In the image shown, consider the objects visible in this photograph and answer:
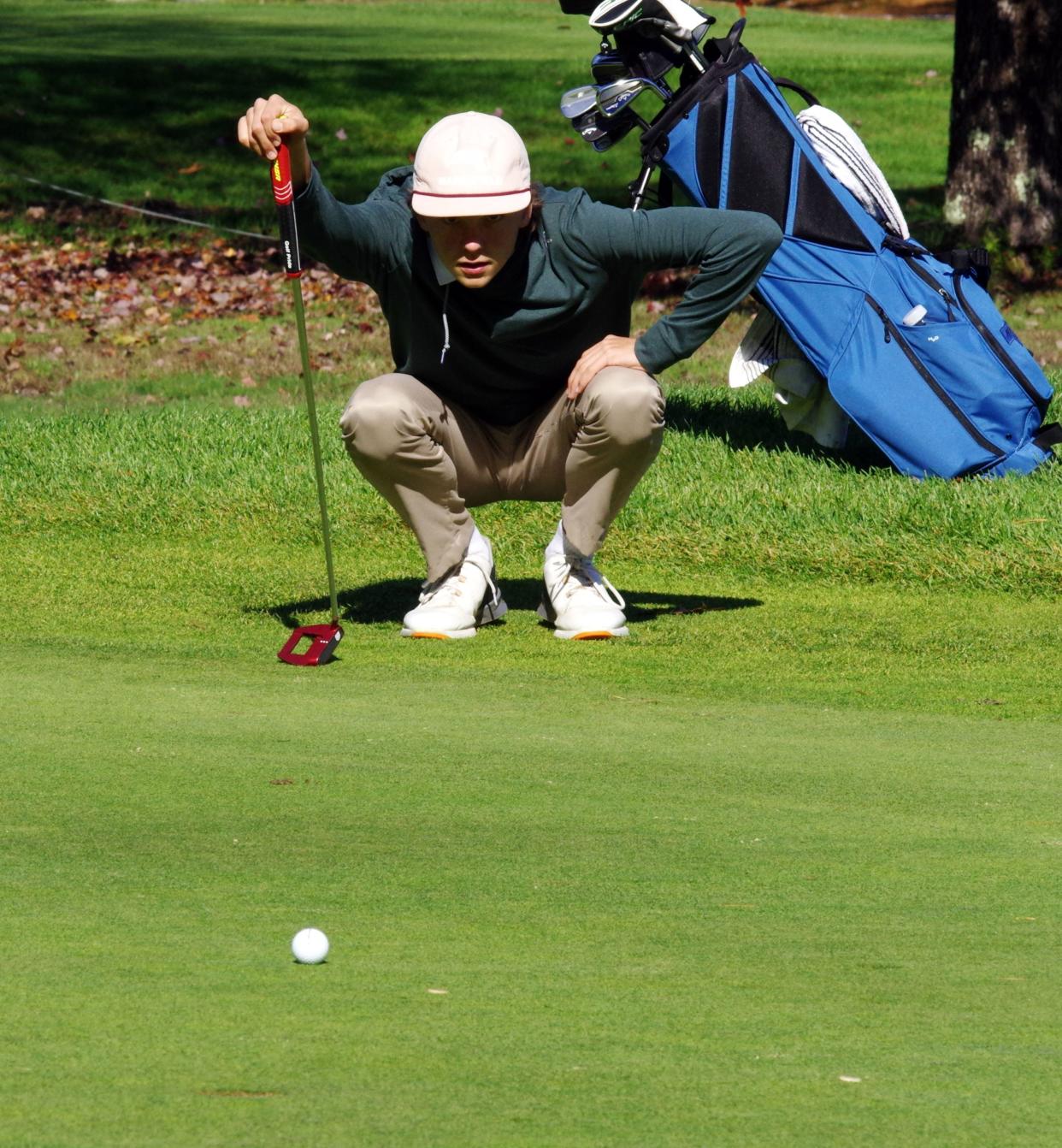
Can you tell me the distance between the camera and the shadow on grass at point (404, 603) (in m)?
5.75

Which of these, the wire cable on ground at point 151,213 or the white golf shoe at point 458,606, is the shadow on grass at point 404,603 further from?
the wire cable on ground at point 151,213

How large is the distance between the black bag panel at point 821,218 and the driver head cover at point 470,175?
105 inches

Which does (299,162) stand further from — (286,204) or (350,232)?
(350,232)

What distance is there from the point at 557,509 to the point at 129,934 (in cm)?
485

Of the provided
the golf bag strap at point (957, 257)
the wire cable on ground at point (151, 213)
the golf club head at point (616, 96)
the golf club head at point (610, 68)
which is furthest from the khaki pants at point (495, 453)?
the wire cable on ground at point (151, 213)

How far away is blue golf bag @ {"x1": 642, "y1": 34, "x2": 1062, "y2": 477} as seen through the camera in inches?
286

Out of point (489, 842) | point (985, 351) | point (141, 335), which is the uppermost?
point (489, 842)

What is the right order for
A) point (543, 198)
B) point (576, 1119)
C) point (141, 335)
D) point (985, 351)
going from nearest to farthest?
point (576, 1119)
point (543, 198)
point (985, 351)
point (141, 335)

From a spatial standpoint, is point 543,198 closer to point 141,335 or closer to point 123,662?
point 123,662

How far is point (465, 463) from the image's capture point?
566 cm

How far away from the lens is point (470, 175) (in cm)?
493

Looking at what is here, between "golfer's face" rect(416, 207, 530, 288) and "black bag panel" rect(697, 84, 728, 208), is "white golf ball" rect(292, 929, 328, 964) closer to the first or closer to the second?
"golfer's face" rect(416, 207, 530, 288)

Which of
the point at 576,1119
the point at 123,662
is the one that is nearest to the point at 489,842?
the point at 576,1119

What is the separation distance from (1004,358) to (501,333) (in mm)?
2733
